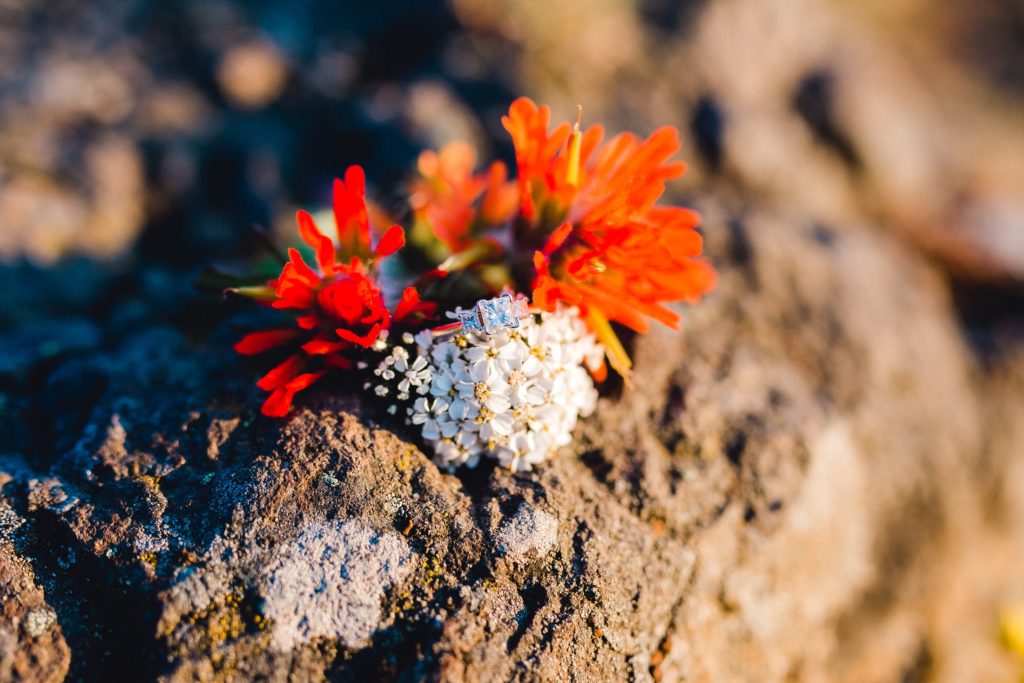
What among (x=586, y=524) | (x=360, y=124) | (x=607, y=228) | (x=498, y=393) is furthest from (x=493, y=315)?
(x=360, y=124)

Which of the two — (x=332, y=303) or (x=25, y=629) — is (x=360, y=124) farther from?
(x=25, y=629)

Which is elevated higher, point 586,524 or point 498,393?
point 498,393

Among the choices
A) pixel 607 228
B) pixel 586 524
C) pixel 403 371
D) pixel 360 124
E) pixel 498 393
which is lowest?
pixel 360 124

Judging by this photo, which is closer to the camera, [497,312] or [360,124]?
[497,312]

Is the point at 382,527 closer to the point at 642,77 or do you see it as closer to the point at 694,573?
the point at 694,573

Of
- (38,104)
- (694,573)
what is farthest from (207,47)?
(694,573)

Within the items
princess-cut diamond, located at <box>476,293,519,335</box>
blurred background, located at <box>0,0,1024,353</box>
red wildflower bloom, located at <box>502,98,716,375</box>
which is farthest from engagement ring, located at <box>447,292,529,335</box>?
blurred background, located at <box>0,0,1024,353</box>
